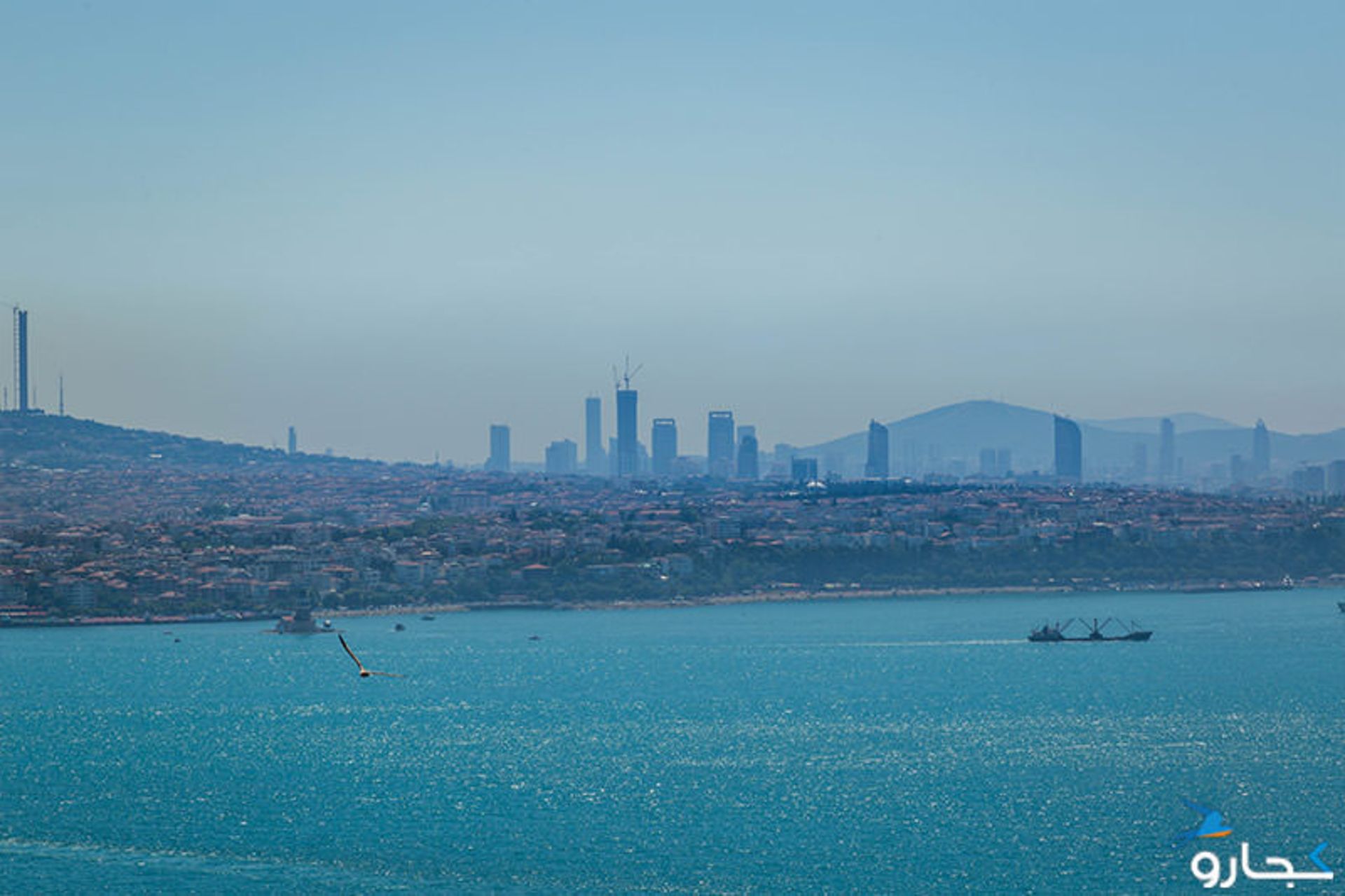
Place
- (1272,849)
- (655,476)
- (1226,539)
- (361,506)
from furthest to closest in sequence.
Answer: (655,476) → (361,506) → (1226,539) → (1272,849)

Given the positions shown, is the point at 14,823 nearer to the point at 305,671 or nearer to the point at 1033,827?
the point at 1033,827

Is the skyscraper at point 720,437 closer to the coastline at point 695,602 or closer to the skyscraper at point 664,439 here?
the skyscraper at point 664,439

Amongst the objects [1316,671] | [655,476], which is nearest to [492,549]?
[1316,671]

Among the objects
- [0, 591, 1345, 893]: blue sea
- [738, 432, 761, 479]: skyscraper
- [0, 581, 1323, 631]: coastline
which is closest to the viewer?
[0, 591, 1345, 893]: blue sea

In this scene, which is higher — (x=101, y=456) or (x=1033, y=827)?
(x=101, y=456)

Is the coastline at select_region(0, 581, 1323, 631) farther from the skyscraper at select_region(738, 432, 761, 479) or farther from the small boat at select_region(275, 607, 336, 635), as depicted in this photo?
the skyscraper at select_region(738, 432, 761, 479)

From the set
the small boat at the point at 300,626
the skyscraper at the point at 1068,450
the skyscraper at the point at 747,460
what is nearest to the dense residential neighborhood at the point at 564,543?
the small boat at the point at 300,626

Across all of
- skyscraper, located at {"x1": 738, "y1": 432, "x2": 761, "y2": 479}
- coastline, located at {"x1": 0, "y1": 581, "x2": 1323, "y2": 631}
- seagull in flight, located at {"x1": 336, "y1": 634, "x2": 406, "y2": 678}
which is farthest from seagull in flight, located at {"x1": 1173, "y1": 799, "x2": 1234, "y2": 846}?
skyscraper, located at {"x1": 738, "y1": 432, "x2": 761, "y2": 479}
